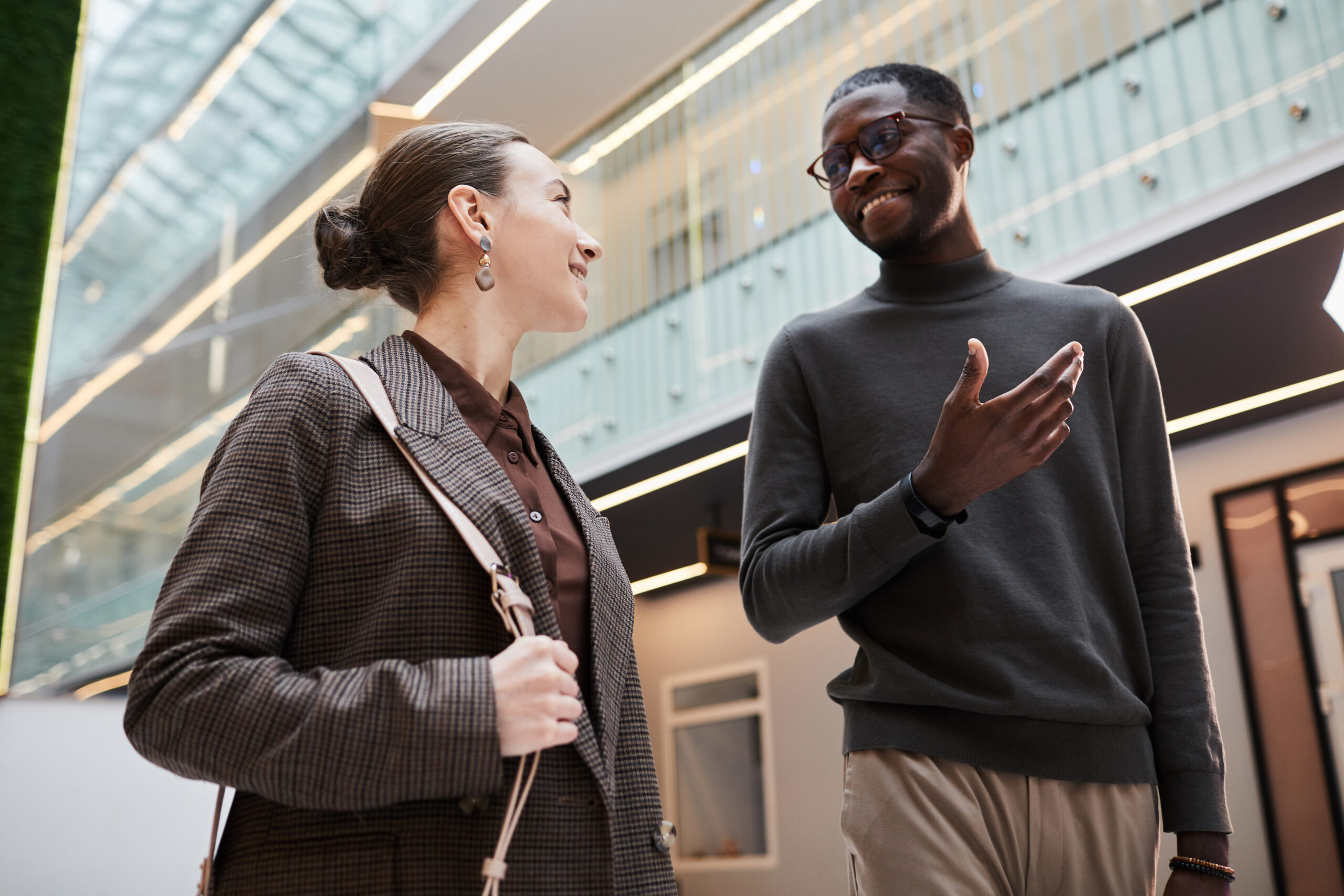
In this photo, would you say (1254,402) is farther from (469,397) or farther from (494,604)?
(494,604)

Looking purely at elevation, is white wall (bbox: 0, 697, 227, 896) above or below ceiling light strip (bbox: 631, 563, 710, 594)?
below

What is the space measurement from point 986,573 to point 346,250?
1.03m

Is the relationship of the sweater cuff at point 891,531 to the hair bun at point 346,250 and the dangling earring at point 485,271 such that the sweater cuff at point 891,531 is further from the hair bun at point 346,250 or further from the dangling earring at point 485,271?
the hair bun at point 346,250

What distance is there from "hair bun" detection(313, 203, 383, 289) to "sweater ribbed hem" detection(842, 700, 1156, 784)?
0.98m

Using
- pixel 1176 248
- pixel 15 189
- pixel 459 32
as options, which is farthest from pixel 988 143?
pixel 15 189

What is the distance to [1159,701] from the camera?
1492 millimetres

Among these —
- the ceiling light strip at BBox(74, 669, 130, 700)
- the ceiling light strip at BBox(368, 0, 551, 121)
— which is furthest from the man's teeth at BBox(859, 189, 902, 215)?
the ceiling light strip at BBox(368, 0, 551, 121)

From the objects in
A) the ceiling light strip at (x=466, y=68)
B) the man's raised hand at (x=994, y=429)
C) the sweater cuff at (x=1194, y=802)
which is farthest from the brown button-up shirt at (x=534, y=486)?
the ceiling light strip at (x=466, y=68)

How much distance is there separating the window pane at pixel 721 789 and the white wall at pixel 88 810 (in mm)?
4429

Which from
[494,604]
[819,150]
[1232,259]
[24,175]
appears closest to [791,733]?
[819,150]

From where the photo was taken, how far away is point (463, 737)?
0.97m

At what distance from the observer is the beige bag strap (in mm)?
1022

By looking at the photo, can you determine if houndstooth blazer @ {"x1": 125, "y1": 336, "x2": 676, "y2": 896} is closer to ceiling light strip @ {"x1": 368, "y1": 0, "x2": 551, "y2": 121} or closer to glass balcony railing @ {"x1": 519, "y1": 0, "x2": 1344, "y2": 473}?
glass balcony railing @ {"x1": 519, "y1": 0, "x2": 1344, "y2": 473}

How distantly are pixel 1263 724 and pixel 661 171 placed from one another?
4.94 m
